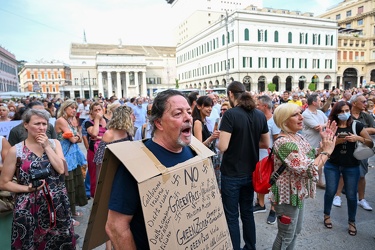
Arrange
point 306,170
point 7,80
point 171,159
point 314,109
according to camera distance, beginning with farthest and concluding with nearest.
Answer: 1. point 7,80
2. point 314,109
3. point 306,170
4. point 171,159

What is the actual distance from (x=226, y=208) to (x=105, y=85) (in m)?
77.1

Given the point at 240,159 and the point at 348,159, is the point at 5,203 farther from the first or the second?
the point at 348,159

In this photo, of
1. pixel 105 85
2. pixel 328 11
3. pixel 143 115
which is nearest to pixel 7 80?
pixel 105 85

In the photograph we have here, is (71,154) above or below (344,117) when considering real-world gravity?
below

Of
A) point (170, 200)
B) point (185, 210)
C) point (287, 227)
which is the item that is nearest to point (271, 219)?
point (287, 227)

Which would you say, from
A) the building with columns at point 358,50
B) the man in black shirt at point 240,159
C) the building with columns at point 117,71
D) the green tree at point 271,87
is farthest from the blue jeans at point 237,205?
the building with columns at point 117,71

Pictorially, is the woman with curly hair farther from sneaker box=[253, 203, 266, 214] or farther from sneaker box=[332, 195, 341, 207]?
sneaker box=[332, 195, 341, 207]

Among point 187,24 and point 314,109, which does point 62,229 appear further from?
point 187,24

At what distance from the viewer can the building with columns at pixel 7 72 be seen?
5228 centimetres

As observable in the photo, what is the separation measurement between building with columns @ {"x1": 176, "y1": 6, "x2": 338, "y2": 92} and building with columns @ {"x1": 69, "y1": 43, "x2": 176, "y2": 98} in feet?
89.1

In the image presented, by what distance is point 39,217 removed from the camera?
241 cm

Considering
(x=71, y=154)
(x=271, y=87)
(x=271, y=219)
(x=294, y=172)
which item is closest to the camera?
(x=294, y=172)

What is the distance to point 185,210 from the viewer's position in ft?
4.80

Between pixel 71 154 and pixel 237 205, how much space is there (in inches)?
110
